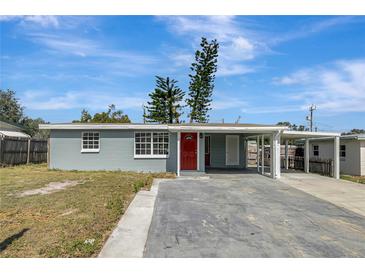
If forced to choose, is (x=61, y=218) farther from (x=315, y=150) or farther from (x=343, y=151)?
(x=315, y=150)

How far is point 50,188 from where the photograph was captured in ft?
33.6

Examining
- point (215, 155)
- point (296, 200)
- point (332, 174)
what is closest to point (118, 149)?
point (215, 155)

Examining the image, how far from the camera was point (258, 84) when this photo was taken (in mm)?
27125

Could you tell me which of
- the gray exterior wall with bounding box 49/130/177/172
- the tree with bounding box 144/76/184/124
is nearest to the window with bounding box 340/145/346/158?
the gray exterior wall with bounding box 49/130/177/172

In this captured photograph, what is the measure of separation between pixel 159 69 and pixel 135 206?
30.6m

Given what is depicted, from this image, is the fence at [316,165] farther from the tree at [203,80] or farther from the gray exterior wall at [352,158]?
the tree at [203,80]

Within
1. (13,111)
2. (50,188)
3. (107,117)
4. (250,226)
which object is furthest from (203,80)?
(13,111)

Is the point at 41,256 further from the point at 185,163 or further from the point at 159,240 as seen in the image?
the point at 185,163

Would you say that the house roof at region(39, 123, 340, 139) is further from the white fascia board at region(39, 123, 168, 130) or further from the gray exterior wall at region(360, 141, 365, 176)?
the gray exterior wall at region(360, 141, 365, 176)

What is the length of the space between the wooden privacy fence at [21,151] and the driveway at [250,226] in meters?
11.6

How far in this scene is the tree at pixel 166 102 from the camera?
122ft

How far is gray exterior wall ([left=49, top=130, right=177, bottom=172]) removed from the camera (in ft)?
51.0

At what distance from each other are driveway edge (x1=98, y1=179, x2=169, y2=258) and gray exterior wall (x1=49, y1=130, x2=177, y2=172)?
22.9 feet

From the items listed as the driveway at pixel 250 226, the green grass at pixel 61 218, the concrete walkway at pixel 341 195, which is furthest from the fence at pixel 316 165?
the green grass at pixel 61 218
